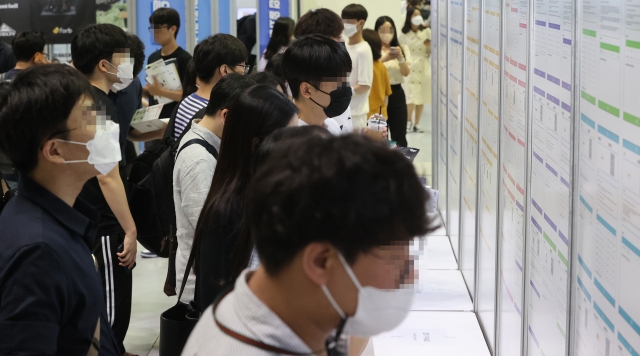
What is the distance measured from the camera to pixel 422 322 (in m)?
3.63

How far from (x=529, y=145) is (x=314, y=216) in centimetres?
166

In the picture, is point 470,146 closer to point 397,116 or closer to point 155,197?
point 155,197

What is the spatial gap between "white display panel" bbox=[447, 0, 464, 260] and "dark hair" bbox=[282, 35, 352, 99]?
1.39 m

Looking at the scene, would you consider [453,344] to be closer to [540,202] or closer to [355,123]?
[540,202]

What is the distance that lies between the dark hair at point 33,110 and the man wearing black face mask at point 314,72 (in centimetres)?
146

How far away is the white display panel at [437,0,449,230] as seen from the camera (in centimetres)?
533

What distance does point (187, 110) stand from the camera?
3.66 m

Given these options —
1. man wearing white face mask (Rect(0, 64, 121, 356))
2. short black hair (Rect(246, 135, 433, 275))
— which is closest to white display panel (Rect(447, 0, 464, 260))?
man wearing white face mask (Rect(0, 64, 121, 356))

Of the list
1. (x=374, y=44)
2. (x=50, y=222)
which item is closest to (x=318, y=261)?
(x=50, y=222)

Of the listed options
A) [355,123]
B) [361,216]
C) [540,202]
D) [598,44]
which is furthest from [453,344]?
[355,123]

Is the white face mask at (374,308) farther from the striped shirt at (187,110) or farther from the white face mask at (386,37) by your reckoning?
the white face mask at (386,37)

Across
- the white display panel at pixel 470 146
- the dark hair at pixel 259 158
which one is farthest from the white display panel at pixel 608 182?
the white display panel at pixel 470 146

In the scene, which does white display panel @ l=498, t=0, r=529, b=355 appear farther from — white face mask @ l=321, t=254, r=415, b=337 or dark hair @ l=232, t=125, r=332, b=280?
white face mask @ l=321, t=254, r=415, b=337

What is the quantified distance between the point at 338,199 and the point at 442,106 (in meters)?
4.80
